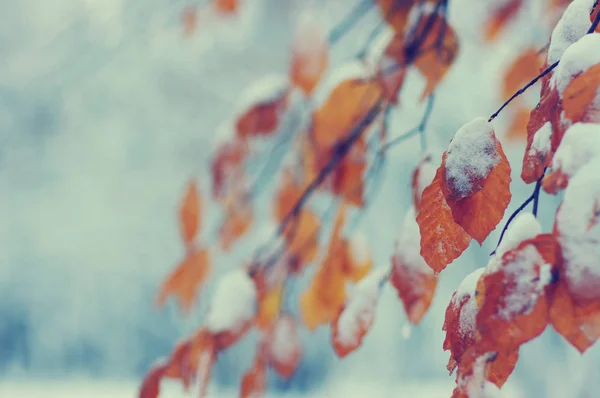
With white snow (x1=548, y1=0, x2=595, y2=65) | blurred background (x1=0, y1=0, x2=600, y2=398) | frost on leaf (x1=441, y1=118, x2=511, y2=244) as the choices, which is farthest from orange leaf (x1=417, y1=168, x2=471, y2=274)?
blurred background (x1=0, y1=0, x2=600, y2=398)

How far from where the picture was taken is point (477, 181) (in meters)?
0.40

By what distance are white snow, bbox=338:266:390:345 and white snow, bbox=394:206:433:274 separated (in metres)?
0.06

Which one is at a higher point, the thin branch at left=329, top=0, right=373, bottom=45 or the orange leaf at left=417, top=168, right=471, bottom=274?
the thin branch at left=329, top=0, right=373, bottom=45

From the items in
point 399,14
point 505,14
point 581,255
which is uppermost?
point 505,14

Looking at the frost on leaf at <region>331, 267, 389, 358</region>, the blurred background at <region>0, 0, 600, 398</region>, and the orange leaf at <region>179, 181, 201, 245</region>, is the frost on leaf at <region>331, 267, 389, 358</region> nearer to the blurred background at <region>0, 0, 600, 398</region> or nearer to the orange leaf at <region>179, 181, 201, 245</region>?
the orange leaf at <region>179, 181, 201, 245</region>

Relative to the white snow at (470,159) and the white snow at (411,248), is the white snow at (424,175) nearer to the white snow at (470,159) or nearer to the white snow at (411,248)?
the white snow at (411,248)

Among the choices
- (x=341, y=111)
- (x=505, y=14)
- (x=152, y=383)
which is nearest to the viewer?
(x=152, y=383)

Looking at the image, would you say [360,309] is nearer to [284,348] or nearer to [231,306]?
[231,306]

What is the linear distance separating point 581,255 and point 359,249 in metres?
0.62

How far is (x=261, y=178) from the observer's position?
118 cm

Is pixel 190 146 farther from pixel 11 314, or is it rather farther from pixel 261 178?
pixel 261 178

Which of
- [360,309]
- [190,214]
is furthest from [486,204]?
[190,214]

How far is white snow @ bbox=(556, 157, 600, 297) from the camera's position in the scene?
301 millimetres

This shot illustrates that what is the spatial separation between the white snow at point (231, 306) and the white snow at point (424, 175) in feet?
1.18
